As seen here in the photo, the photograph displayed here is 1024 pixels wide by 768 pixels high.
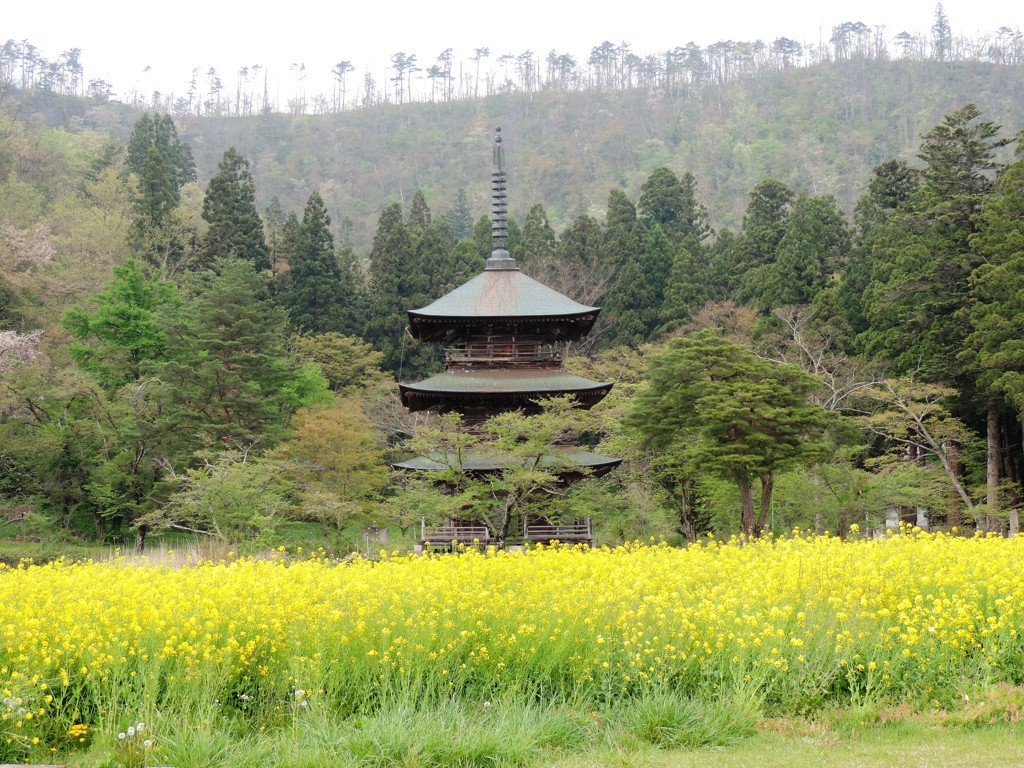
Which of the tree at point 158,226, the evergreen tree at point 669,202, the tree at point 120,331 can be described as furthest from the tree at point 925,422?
the tree at point 158,226

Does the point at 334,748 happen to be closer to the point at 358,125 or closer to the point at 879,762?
the point at 879,762

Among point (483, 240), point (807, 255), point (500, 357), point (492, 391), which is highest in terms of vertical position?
point (483, 240)

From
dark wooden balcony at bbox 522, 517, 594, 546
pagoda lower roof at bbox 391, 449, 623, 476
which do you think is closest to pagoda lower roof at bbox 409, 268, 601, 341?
pagoda lower roof at bbox 391, 449, 623, 476

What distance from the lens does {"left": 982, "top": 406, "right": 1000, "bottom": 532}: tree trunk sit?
2500 cm

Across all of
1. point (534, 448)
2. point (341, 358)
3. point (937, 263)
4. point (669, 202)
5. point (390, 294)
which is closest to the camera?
point (534, 448)

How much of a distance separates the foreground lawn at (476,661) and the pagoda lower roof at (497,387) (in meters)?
13.7

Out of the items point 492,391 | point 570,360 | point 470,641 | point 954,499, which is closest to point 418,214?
point 570,360

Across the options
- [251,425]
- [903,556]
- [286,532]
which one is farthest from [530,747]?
[251,425]

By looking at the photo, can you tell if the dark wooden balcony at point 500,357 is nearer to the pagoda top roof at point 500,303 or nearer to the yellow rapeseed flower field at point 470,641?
the pagoda top roof at point 500,303

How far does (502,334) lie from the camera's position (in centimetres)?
2334

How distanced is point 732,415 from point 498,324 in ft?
17.5

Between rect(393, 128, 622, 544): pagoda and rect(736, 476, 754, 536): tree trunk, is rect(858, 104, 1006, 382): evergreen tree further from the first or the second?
rect(393, 128, 622, 544): pagoda

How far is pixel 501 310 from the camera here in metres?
22.6

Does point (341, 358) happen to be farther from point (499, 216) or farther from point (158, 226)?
point (499, 216)
